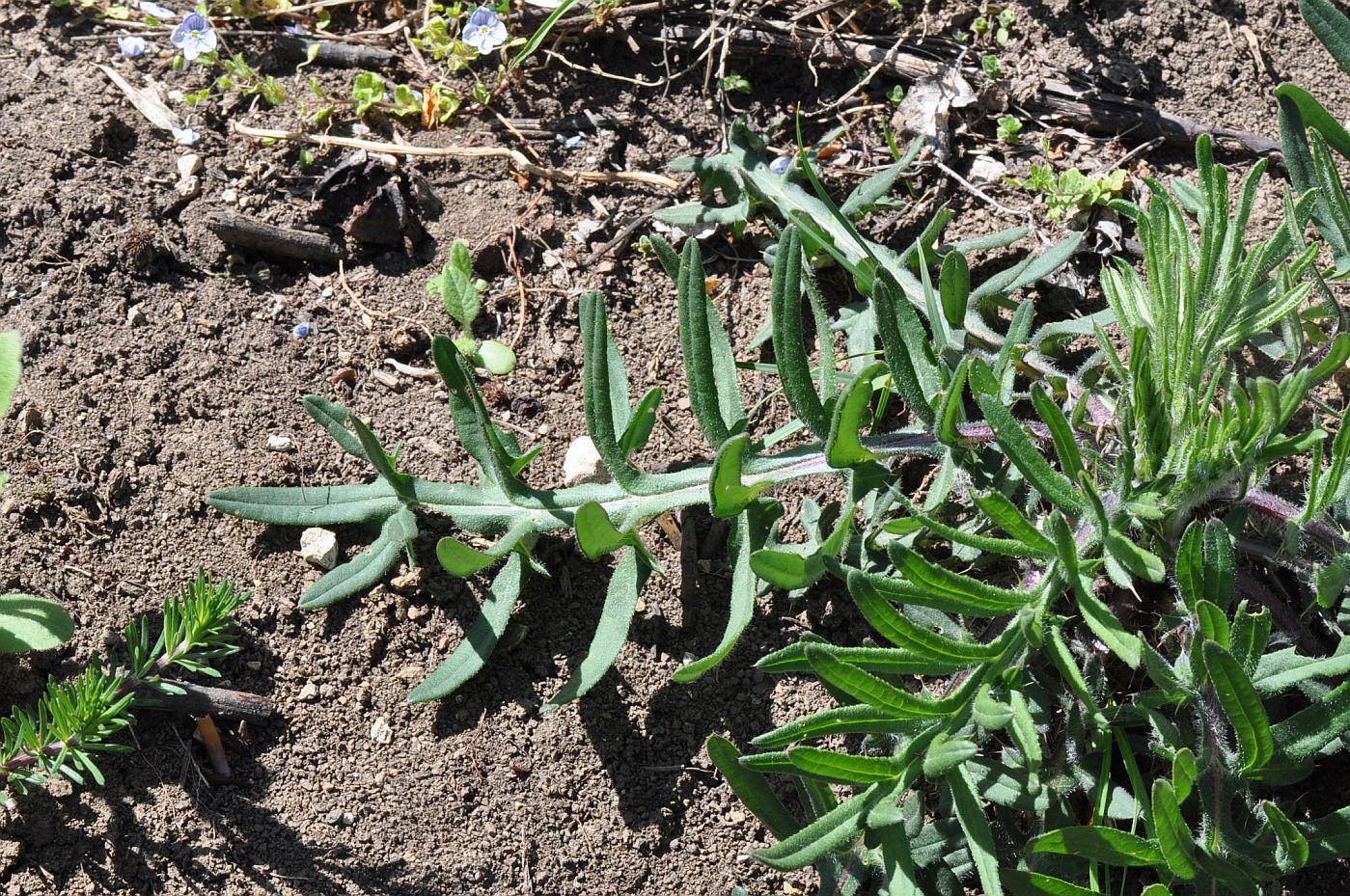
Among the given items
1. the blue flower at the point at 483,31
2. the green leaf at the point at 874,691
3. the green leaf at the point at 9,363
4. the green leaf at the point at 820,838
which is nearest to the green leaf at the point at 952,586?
the green leaf at the point at 874,691

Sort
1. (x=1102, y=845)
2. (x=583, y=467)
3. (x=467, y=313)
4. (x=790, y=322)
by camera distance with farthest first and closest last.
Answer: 1. (x=467, y=313)
2. (x=583, y=467)
3. (x=790, y=322)
4. (x=1102, y=845)

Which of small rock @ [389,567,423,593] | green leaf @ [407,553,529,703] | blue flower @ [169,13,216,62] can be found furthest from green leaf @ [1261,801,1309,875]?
blue flower @ [169,13,216,62]

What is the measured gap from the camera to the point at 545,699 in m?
2.38

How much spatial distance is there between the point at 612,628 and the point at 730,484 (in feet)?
1.29

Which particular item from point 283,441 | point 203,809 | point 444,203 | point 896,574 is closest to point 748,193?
point 444,203

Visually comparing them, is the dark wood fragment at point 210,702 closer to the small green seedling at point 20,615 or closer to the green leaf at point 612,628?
the small green seedling at point 20,615

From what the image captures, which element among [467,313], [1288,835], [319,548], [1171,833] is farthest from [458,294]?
[1288,835]

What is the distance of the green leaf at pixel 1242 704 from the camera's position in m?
1.67

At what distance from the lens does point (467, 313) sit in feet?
8.90

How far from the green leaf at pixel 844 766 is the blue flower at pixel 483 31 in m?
2.07

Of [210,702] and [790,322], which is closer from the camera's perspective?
[790,322]

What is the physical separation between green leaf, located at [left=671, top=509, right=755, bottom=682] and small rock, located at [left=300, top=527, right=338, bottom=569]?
2.75ft

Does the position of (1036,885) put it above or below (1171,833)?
below

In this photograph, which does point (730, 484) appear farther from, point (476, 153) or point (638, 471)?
point (476, 153)
